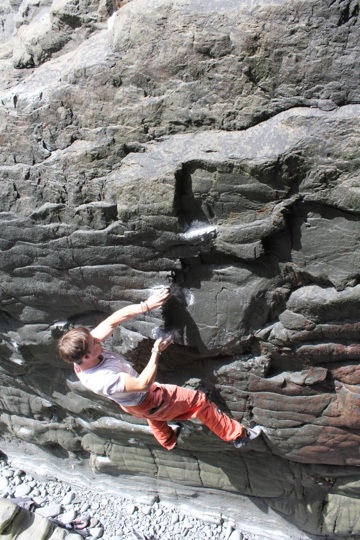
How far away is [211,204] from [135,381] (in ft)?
3.66

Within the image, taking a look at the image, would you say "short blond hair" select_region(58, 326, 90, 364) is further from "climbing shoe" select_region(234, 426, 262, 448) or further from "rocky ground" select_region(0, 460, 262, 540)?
"rocky ground" select_region(0, 460, 262, 540)

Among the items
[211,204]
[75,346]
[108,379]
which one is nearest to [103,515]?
[108,379]

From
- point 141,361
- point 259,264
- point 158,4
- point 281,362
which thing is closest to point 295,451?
point 281,362

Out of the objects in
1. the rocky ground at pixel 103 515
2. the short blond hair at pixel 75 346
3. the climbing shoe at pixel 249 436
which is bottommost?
the rocky ground at pixel 103 515

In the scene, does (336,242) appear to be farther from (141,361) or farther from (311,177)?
(141,361)

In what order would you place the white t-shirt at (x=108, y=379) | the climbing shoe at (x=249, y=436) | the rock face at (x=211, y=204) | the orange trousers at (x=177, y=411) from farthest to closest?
the climbing shoe at (x=249, y=436), the orange trousers at (x=177, y=411), the white t-shirt at (x=108, y=379), the rock face at (x=211, y=204)

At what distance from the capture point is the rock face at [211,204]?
2.61m

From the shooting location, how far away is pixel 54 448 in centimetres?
548

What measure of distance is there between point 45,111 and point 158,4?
3.02 feet

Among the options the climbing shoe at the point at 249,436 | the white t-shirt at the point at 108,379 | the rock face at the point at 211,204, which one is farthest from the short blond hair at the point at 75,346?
the climbing shoe at the point at 249,436

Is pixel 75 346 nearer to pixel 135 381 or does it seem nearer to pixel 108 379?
pixel 108 379

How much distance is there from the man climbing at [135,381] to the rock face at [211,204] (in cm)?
18

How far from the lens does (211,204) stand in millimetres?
2936

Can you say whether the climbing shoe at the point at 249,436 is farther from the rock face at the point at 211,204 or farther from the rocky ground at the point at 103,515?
the rocky ground at the point at 103,515
